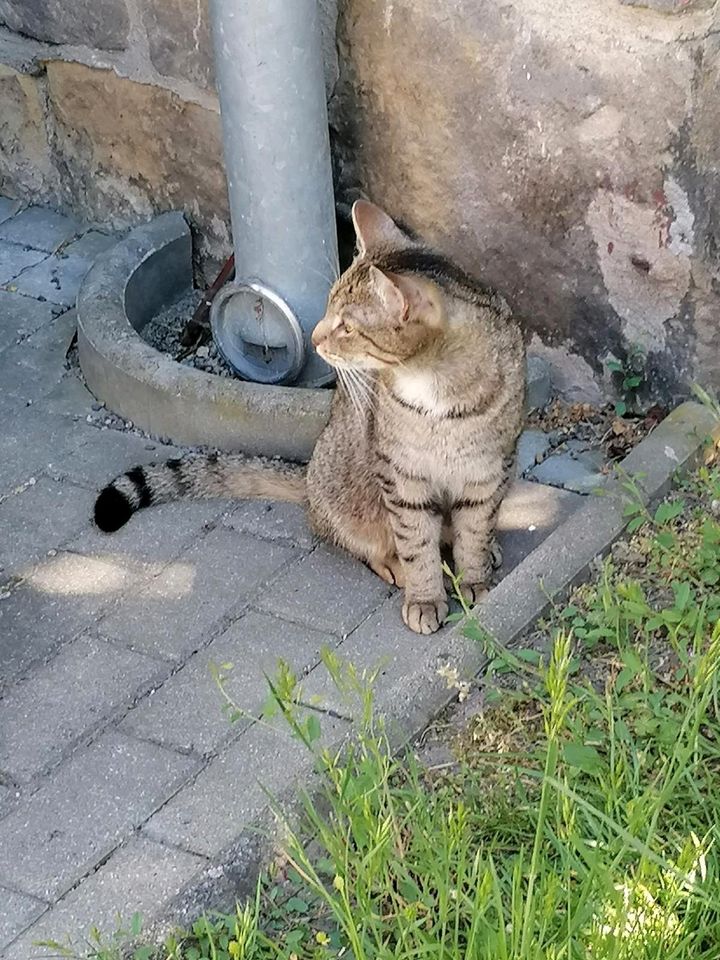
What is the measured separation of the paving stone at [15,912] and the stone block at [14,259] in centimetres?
279

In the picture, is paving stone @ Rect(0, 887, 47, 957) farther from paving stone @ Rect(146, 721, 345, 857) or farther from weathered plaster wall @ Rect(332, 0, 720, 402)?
weathered plaster wall @ Rect(332, 0, 720, 402)

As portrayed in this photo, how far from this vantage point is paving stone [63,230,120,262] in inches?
205

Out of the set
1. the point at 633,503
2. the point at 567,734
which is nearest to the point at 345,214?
the point at 633,503

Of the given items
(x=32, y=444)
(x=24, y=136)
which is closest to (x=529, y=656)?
(x=32, y=444)

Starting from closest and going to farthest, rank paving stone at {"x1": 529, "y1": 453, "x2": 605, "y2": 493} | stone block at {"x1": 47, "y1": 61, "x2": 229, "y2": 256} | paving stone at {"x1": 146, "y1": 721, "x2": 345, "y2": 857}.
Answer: paving stone at {"x1": 146, "y1": 721, "x2": 345, "y2": 857} < paving stone at {"x1": 529, "y1": 453, "x2": 605, "y2": 493} < stone block at {"x1": 47, "y1": 61, "x2": 229, "y2": 256}

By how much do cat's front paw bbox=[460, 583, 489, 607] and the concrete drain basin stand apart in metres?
0.71

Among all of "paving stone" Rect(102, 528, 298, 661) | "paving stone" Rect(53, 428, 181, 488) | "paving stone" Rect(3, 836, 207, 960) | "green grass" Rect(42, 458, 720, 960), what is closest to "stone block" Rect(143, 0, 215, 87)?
"paving stone" Rect(53, 428, 181, 488)

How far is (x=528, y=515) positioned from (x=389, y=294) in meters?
1.03

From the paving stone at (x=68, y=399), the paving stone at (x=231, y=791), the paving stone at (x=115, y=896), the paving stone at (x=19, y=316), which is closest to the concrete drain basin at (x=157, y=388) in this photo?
the paving stone at (x=68, y=399)

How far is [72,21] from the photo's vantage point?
16.2 feet

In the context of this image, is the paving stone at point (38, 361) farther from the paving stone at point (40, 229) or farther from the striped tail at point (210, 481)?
the striped tail at point (210, 481)

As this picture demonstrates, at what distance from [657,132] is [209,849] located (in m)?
2.11

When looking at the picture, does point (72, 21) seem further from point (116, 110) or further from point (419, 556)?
point (419, 556)

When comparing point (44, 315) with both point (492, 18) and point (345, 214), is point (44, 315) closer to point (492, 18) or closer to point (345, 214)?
point (345, 214)
